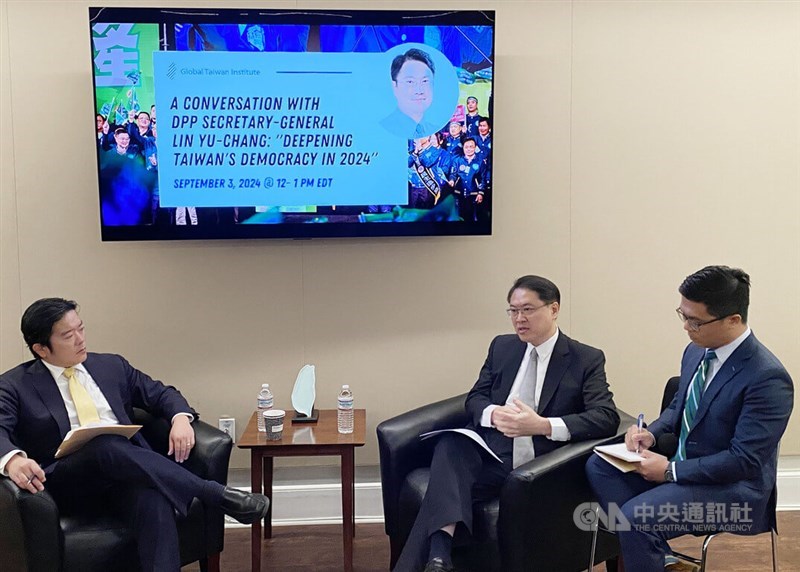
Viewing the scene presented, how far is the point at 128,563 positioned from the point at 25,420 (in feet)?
2.18

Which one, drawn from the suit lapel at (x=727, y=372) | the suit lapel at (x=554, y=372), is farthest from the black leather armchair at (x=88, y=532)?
the suit lapel at (x=727, y=372)

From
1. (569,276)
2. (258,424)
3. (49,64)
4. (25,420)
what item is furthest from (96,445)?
(569,276)

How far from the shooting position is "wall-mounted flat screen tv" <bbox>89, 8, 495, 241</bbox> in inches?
124

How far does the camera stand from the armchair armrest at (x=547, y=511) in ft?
8.23

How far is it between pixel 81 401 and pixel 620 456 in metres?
2.01

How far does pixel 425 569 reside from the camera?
8.41ft

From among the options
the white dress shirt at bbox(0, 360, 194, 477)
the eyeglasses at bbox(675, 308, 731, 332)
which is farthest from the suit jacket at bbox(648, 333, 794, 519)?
the white dress shirt at bbox(0, 360, 194, 477)

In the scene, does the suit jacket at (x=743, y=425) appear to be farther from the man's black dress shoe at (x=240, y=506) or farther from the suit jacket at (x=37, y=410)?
the suit jacket at (x=37, y=410)

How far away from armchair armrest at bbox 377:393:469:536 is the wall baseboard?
0.62m

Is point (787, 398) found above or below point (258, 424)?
above

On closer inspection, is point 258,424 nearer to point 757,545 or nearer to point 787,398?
point 787,398

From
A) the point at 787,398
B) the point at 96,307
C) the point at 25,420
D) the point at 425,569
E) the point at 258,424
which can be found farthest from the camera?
the point at 96,307

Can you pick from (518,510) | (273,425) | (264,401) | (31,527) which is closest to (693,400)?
(518,510)

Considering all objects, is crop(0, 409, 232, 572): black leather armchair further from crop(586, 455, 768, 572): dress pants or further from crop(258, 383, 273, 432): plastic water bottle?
crop(586, 455, 768, 572): dress pants
